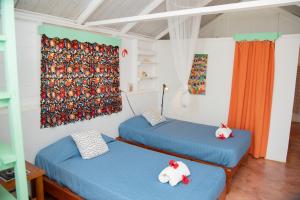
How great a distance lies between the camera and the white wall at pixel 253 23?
188 inches

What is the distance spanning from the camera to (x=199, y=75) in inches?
183

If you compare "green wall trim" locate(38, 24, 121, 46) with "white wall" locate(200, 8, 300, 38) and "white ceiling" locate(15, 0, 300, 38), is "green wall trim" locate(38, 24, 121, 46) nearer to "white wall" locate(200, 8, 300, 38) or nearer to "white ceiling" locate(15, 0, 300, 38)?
"white ceiling" locate(15, 0, 300, 38)

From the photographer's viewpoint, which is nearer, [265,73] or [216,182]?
[216,182]

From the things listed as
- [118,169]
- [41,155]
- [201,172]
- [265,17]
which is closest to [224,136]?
[201,172]

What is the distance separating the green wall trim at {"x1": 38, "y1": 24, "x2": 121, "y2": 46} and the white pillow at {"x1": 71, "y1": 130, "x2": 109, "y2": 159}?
1.34 metres

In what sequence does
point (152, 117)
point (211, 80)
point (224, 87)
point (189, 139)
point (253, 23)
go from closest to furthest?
point (189, 139), point (152, 117), point (224, 87), point (211, 80), point (253, 23)

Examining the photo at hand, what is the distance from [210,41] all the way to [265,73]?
3.96 ft

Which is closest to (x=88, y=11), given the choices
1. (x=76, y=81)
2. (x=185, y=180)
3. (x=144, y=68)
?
(x=76, y=81)

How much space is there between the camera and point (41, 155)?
2801 millimetres

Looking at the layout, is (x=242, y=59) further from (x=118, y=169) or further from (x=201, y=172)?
(x=118, y=169)

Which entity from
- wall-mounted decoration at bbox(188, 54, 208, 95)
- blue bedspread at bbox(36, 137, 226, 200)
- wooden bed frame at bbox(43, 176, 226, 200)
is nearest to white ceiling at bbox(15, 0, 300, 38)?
wall-mounted decoration at bbox(188, 54, 208, 95)

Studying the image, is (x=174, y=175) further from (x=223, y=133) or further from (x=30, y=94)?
(x=30, y=94)

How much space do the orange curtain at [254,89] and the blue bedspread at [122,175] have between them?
1.95 m

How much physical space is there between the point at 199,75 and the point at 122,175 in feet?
9.57
